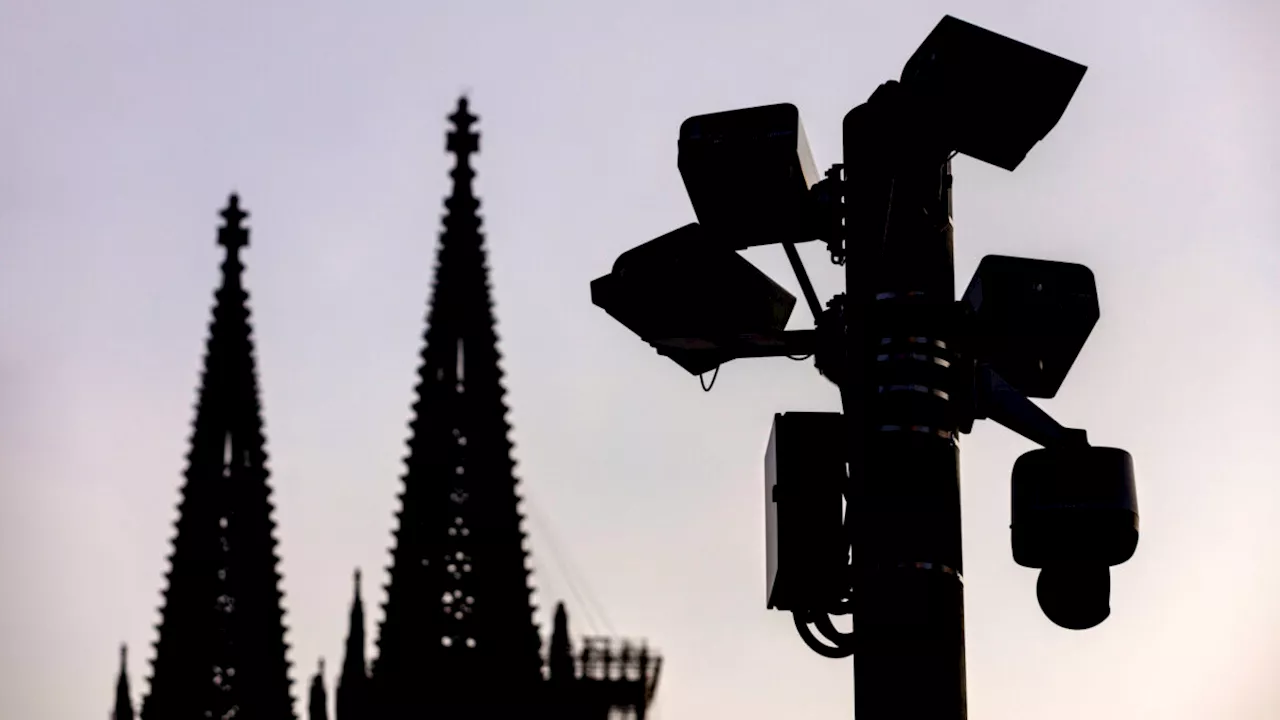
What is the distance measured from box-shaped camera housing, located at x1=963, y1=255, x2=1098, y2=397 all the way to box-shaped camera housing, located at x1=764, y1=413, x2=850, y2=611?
60 centimetres

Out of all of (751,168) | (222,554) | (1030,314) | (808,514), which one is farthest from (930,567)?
(222,554)

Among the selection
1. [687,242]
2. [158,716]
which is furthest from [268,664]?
[687,242]

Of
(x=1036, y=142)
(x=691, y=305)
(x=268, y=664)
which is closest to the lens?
(x=1036, y=142)

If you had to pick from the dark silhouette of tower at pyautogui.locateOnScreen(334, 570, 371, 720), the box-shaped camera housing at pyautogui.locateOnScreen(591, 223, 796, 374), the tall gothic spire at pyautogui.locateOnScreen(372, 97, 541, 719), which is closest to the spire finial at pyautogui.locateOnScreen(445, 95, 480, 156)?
the tall gothic spire at pyautogui.locateOnScreen(372, 97, 541, 719)

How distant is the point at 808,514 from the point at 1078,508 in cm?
90

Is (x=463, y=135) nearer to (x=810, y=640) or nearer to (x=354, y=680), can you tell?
(x=354, y=680)

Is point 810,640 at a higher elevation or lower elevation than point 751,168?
lower

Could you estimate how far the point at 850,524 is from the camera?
9.43 meters

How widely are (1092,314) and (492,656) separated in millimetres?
79507

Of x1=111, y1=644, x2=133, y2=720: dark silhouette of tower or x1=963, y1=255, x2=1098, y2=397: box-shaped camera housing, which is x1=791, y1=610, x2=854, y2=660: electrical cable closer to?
x1=963, y1=255, x2=1098, y2=397: box-shaped camera housing

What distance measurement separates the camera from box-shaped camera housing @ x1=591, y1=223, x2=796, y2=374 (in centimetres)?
994

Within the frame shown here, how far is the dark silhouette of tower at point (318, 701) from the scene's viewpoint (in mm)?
87375

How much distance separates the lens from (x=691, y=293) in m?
9.98

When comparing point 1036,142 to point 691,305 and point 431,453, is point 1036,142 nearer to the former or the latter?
point 691,305
